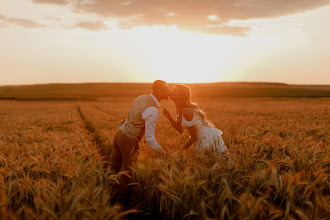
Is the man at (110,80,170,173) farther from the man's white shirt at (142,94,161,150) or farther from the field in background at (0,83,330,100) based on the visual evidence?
the field in background at (0,83,330,100)

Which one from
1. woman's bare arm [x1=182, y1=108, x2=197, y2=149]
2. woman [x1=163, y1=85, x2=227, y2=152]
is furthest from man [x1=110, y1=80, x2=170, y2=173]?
woman's bare arm [x1=182, y1=108, x2=197, y2=149]

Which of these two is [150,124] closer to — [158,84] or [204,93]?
[158,84]

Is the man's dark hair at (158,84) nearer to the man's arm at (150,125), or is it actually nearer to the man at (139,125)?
the man at (139,125)


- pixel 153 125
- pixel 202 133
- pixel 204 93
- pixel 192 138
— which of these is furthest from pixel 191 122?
pixel 204 93

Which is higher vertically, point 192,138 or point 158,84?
point 158,84

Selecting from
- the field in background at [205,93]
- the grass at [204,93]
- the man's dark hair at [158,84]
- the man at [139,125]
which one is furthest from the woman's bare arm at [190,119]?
the field in background at [205,93]

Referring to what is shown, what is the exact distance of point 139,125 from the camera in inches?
197

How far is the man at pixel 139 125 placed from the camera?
4.56 meters

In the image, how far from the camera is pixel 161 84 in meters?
4.74

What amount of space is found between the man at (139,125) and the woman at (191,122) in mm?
581

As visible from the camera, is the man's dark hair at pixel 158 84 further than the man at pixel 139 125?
Yes

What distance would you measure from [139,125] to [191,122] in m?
1.16

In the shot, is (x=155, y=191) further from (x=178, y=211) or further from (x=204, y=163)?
(x=204, y=163)

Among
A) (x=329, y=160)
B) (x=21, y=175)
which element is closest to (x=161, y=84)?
(x=21, y=175)
